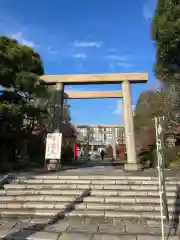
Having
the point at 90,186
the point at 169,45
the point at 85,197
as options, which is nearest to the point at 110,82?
the point at 169,45

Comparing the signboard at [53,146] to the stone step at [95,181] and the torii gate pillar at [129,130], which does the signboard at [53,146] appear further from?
the torii gate pillar at [129,130]

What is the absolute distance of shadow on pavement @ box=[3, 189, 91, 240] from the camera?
4.95 meters

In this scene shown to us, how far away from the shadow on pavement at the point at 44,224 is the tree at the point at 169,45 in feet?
27.1

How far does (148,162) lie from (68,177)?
27.2 ft

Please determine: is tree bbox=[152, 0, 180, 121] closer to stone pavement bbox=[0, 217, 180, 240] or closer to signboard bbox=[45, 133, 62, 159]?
signboard bbox=[45, 133, 62, 159]

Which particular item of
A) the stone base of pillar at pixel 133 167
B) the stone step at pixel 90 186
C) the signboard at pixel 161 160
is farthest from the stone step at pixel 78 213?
the stone base of pillar at pixel 133 167

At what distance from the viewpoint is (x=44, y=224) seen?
5637mm

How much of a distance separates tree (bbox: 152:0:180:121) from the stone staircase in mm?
6689

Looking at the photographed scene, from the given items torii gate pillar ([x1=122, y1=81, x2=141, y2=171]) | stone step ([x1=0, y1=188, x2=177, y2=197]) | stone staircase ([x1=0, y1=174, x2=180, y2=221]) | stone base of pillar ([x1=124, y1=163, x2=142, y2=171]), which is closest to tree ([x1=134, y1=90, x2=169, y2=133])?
torii gate pillar ([x1=122, y1=81, x2=141, y2=171])

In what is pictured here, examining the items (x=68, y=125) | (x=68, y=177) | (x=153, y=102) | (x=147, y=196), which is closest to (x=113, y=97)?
(x=153, y=102)

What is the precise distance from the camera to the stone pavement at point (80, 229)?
15.9 ft

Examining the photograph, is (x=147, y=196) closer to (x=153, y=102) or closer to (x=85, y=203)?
(x=85, y=203)

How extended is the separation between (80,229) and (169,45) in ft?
31.6

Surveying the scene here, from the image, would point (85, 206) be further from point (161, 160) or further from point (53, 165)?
point (53, 165)
